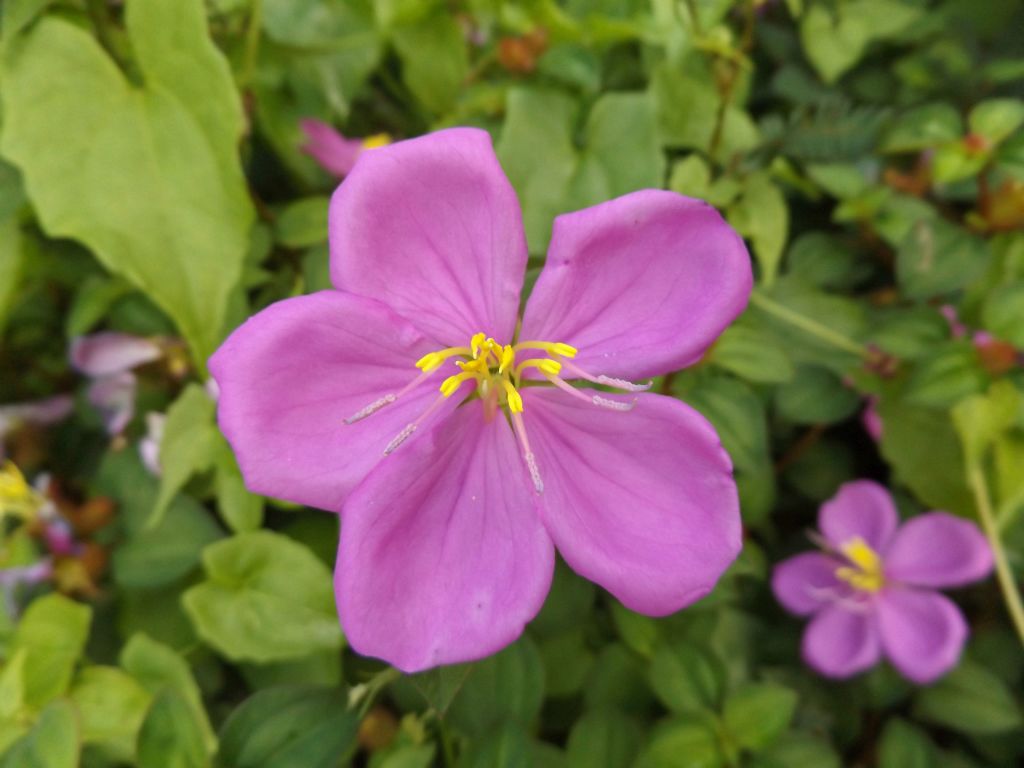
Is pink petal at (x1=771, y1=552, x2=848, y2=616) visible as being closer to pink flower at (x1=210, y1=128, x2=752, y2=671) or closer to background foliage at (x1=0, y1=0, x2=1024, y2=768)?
background foliage at (x1=0, y1=0, x2=1024, y2=768)

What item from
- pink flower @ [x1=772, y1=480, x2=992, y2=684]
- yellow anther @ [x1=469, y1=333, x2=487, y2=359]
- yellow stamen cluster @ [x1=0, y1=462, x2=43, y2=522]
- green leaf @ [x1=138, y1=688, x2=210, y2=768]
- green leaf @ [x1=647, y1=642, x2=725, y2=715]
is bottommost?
pink flower @ [x1=772, y1=480, x2=992, y2=684]

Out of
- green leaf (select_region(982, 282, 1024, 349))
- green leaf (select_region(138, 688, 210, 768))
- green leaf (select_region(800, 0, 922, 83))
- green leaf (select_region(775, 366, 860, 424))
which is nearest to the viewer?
green leaf (select_region(138, 688, 210, 768))

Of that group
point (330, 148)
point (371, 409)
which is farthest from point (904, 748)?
point (330, 148)

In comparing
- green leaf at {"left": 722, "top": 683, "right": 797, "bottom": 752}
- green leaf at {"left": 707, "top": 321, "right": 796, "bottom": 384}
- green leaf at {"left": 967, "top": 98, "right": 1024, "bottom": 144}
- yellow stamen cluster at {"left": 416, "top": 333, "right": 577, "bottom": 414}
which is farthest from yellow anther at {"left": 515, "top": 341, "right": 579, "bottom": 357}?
green leaf at {"left": 967, "top": 98, "right": 1024, "bottom": 144}

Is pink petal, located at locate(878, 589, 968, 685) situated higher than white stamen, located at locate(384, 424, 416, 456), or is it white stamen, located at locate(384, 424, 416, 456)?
white stamen, located at locate(384, 424, 416, 456)

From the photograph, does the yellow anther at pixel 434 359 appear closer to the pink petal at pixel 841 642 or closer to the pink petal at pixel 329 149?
the pink petal at pixel 329 149

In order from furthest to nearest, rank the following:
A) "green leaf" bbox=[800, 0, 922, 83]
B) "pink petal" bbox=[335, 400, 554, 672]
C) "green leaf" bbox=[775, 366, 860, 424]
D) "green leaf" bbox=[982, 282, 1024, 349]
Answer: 1. "green leaf" bbox=[800, 0, 922, 83]
2. "green leaf" bbox=[775, 366, 860, 424]
3. "green leaf" bbox=[982, 282, 1024, 349]
4. "pink petal" bbox=[335, 400, 554, 672]

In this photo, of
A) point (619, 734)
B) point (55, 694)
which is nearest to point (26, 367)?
point (55, 694)
